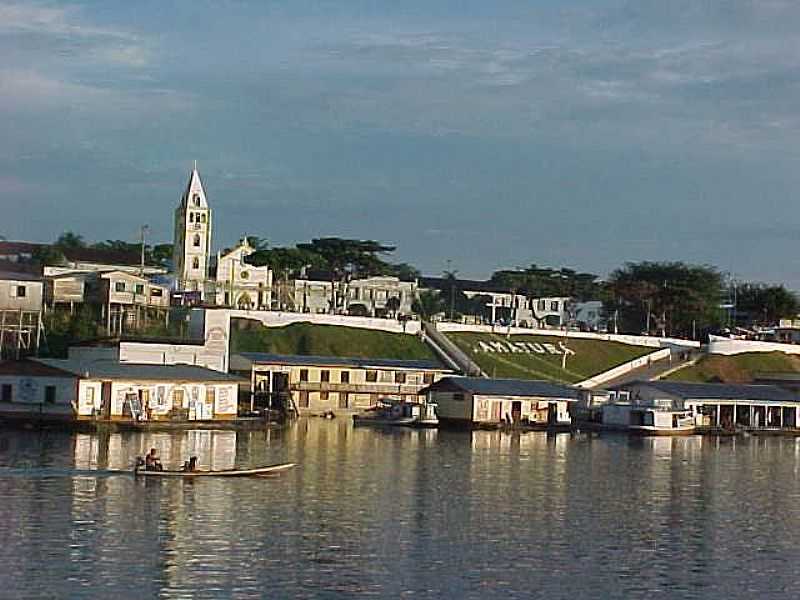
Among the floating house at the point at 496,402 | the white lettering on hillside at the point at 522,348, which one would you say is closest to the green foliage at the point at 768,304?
the white lettering on hillside at the point at 522,348

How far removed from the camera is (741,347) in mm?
119562

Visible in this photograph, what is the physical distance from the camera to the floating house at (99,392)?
218ft

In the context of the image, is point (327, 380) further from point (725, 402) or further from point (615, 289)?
point (615, 289)

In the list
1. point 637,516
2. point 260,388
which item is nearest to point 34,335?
point 260,388

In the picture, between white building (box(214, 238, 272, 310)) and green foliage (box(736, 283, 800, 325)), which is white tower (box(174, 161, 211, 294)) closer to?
white building (box(214, 238, 272, 310))

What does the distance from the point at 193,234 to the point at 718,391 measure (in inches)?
1725

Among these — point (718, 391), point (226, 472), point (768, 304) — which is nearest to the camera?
point (226, 472)

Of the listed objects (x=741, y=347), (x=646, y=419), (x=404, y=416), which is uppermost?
(x=741, y=347)

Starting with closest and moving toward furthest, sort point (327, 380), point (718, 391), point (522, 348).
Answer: point (327, 380) → point (718, 391) → point (522, 348)

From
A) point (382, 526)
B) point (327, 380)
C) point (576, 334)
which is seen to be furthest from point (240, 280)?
point (382, 526)

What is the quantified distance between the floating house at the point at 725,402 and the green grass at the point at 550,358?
10.1m

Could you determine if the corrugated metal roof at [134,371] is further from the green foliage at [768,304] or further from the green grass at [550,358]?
the green foliage at [768,304]

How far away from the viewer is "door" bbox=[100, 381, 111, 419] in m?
67.0

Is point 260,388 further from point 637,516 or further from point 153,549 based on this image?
point 153,549
